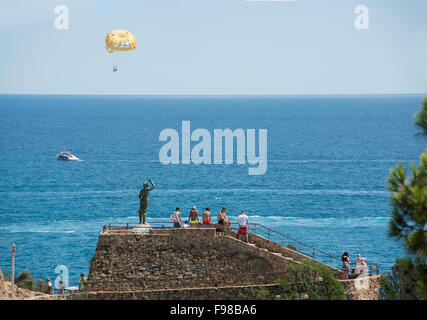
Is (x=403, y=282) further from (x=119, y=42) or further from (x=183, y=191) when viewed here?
(x=183, y=191)

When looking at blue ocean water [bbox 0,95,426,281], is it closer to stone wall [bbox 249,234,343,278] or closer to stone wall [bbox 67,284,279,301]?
stone wall [bbox 67,284,279,301]

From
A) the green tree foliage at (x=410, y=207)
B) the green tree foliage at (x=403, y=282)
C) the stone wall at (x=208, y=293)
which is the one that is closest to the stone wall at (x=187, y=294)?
the stone wall at (x=208, y=293)

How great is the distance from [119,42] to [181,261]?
20747mm

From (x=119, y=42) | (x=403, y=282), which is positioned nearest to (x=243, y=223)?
(x=403, y=282)

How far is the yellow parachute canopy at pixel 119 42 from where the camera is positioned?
45.2 metres

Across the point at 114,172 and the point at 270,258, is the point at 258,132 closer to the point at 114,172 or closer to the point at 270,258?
the point at 114,172

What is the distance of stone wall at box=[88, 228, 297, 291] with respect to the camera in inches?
1133

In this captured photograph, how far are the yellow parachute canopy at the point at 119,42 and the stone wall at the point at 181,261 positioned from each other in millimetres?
19077

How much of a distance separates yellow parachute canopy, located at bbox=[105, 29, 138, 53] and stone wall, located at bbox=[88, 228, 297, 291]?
1908cm

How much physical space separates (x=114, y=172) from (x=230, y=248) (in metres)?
71.2

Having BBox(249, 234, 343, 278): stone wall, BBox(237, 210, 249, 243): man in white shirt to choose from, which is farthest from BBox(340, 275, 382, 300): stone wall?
BBox(237, 210, 249, 243): man in white shirt

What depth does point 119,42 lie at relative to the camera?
45.6 m

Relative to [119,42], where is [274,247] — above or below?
below
